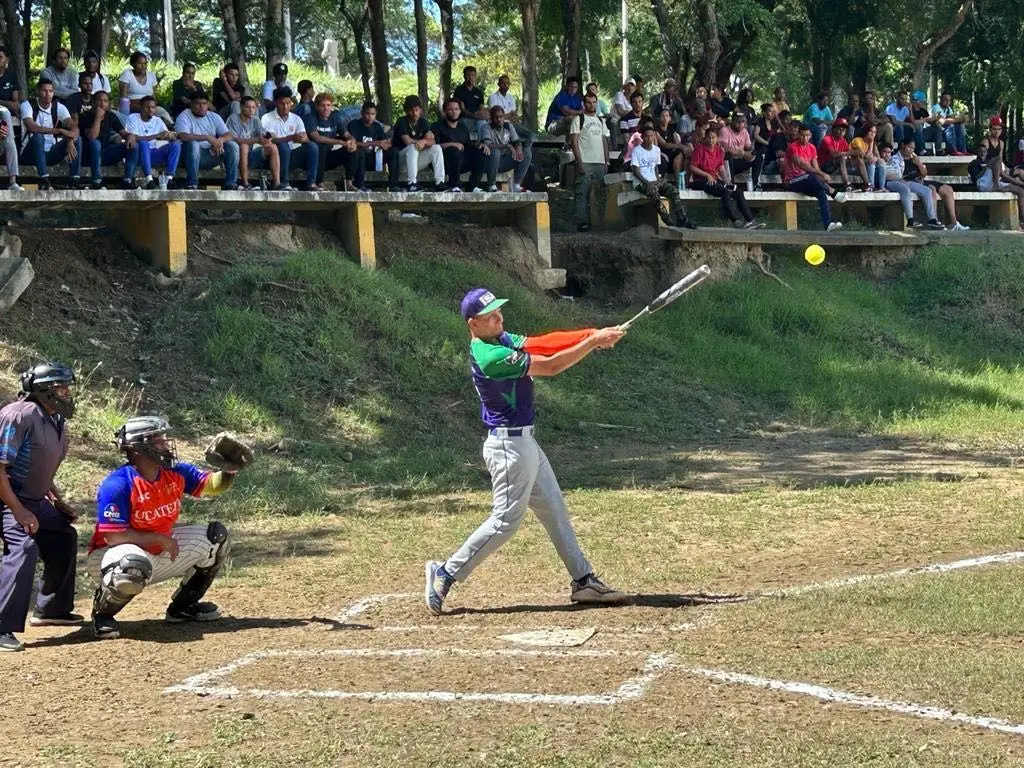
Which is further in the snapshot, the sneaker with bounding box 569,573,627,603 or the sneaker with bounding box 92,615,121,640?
the sneaker with bounding box 569,573,627,603

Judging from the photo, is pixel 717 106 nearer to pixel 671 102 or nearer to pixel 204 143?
pixel 671 102

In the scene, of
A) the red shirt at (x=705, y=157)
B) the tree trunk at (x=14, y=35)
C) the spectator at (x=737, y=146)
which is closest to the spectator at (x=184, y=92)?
the tree trunk at (x=14, y=35)

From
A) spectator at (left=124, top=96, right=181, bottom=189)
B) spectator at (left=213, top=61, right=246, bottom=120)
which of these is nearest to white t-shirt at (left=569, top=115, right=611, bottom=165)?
spectator at (left=213, top=61, right=246, bottom=120)

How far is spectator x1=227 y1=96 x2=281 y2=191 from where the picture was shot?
18719 millimetres

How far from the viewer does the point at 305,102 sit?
66.0 feet


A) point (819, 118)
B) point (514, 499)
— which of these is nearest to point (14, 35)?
point (819, 118)

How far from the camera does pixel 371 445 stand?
16000 millimetres

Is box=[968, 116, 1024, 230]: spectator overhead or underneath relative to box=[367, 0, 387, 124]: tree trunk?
underneath

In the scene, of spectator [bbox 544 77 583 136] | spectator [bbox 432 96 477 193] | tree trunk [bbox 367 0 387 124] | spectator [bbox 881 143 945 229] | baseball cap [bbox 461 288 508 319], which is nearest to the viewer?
baseball cap [bbox 461 288 508 319]

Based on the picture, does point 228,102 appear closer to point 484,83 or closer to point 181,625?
point 181,625

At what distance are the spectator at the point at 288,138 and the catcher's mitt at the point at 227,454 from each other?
1067cm

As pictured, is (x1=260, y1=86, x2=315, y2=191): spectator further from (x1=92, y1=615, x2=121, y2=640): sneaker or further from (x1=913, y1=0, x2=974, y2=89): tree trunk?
(x1=913, y1=0, x2=974, y2=89): tree trunk

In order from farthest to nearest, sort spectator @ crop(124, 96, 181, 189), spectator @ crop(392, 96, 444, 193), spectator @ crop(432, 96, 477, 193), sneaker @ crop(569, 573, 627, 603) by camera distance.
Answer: spectator @ crop(432, 96, 477, 193), spectator @ crop(392, 96, 444, 193), spectator @ crop(124, 96, 181, 189), sneaker @ crop(569, 573, 627, 603)

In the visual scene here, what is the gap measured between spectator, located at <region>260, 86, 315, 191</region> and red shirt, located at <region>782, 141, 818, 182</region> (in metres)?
8.36
